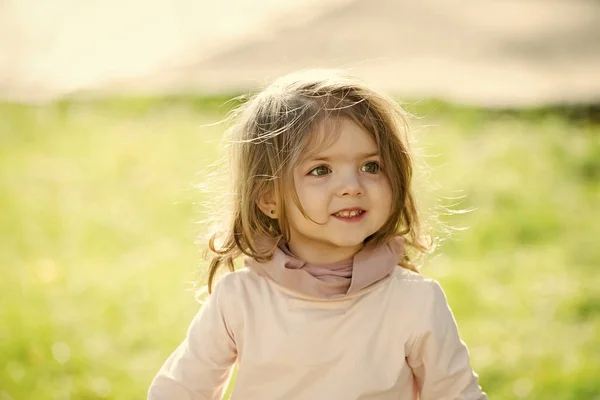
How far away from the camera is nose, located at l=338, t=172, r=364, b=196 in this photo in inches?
90.4

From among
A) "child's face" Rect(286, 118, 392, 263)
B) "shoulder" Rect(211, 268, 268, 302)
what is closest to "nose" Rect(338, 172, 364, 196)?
"child's face" Rect(286, 118, 392, 263)

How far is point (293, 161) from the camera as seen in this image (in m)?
2.35

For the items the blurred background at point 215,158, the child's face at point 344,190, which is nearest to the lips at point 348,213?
the child's face at point 344,190

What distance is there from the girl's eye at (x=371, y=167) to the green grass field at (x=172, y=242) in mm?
616

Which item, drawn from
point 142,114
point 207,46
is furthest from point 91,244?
point 207,46

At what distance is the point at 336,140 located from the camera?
7.63ft

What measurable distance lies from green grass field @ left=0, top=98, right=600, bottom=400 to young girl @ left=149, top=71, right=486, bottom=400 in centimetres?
62

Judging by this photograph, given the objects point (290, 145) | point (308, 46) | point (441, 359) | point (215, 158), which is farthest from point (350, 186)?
point (308, 46)

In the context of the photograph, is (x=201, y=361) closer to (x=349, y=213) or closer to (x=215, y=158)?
(x=349, y=213)

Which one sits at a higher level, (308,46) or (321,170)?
(321,170)

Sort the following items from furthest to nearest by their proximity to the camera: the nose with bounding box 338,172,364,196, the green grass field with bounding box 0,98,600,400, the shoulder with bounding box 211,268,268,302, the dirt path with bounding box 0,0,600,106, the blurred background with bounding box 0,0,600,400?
1. the dirt path with bounding box 0,0,600,106
2. the blurred background with bounding box 0,0,600,400
3. the green grass field with bounding box 0,98,600,400
4. the shoulder with bounding box 211,268,268,302
5. the nose with bounding box 338,172,364,196

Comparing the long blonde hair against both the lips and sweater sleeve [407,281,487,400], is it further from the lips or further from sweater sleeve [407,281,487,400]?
sweater sleeve [407,281,487,400]

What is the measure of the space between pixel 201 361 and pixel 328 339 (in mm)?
312

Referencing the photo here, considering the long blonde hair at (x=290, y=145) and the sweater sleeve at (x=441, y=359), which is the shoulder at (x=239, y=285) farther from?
the sweater sleeve at (x=441, y=359)
